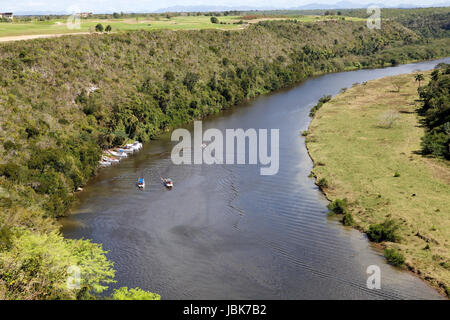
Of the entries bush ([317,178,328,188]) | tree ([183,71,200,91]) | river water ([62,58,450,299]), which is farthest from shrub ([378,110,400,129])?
tree ([183,71,200,91])

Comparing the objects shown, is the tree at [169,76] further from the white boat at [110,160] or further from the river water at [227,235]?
the white boat at [110,160]

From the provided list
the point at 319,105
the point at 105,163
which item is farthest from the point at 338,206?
the point at 319,105

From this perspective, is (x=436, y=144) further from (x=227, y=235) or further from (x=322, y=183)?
(x=227, y=235)

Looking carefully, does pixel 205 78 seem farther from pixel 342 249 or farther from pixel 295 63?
pixel 342 249

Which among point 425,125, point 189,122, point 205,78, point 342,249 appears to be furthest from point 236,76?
point 342,249

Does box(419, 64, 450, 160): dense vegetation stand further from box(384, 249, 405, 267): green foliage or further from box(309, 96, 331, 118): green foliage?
box(384, 249, 405, 267): green foliage
